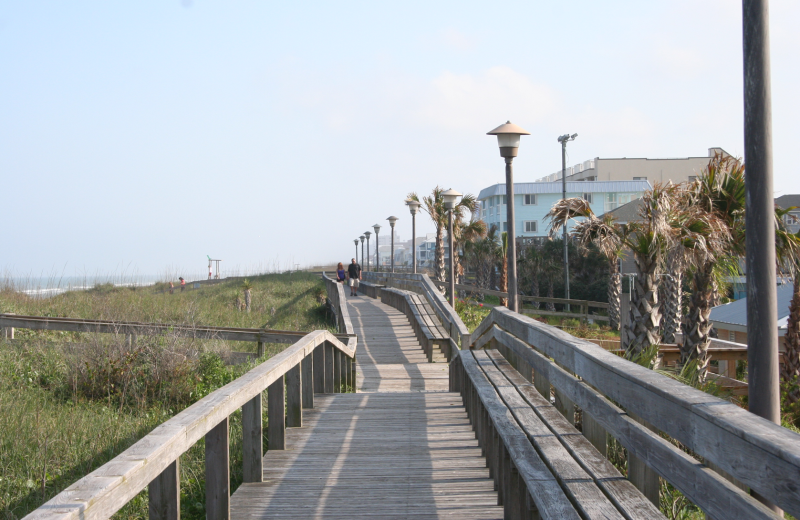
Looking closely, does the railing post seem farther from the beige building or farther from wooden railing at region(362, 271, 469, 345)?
the beige building

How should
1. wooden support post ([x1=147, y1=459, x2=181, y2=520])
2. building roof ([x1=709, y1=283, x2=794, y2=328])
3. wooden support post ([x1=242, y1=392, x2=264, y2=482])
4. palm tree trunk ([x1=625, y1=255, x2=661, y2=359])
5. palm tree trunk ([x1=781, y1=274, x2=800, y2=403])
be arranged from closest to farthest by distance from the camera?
wooden support post ([x1=147, y1=459, x2=181, y2=520]) < wooden support post ([x1=242, y1=392, x2=264, y2=482]) < palm tree trunk ([x1=625, y1=255, x2=661, y2=359]) < palm tree trunk ([x1=781, y1=274, x2=800, y2=403]) < building roof ([x1=709, y1=283, x2=794, y2=328])

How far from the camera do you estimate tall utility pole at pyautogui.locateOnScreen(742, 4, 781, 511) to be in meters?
3.99

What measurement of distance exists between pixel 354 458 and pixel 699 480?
3699mm

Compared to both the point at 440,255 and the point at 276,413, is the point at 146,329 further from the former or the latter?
the point at 440,255

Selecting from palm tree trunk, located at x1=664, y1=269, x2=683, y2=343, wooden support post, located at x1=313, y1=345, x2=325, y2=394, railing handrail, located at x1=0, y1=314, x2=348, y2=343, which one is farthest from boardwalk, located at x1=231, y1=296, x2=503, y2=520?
palm tree trunk, located at x1=664, y1=269, x2=683, y2=343

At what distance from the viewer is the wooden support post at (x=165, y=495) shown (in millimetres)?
3143

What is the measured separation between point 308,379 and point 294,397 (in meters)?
0.80

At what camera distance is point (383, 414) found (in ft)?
24.8

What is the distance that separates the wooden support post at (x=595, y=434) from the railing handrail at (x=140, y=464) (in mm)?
2158

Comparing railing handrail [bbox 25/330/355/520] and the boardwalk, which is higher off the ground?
railing handrail [bbox 25/330/355/520]

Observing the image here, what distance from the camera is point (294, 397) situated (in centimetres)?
646

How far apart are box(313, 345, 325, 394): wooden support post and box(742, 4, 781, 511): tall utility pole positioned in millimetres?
5170

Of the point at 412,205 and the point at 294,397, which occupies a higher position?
the point at 412,205

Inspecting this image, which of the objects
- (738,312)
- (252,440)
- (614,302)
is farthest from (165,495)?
(614,302)
